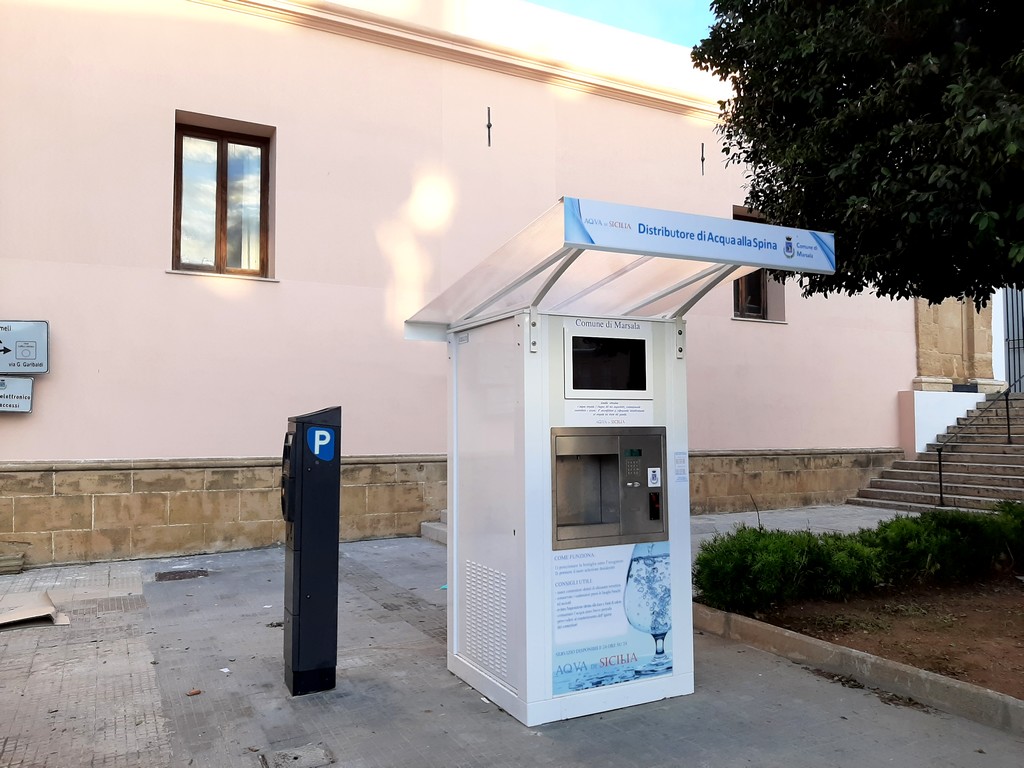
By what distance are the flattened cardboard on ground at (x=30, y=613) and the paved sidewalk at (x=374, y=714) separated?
139 mm

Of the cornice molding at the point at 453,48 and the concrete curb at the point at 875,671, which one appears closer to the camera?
the concrete curb at the point at 875,671

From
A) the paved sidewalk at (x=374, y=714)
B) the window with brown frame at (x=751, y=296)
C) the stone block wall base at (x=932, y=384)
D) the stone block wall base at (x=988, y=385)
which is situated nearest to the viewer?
the paved sidewalk at (x=374, y=714)

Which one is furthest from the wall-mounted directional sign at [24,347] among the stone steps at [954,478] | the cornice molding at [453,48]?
the stone steps at [954,478]

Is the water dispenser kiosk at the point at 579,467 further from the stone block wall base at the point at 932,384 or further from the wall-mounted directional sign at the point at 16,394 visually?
the stone block wall base at the point at 932,384

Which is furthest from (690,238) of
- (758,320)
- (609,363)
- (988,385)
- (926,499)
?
(988,385)

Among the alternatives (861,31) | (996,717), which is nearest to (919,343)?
(861,31)

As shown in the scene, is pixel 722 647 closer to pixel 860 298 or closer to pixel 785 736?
pixel 785 736

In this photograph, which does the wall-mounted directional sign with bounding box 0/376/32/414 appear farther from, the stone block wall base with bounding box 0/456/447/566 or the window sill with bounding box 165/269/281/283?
the window sill with bounding box 165/269/281/283

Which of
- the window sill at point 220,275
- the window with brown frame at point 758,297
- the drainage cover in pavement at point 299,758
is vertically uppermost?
the window with brown frame at point 758,297

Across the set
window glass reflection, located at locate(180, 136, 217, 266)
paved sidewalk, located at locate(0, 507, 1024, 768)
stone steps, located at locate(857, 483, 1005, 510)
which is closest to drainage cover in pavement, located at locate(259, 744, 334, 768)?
paved sidewalk, located at locate(0, 507, 1024, 768)

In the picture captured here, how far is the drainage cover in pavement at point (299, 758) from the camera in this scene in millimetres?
3559

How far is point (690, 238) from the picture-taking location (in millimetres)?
3707

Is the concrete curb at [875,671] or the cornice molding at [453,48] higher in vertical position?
the cornice molding at [453,48]

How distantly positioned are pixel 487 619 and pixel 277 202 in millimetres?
6802
